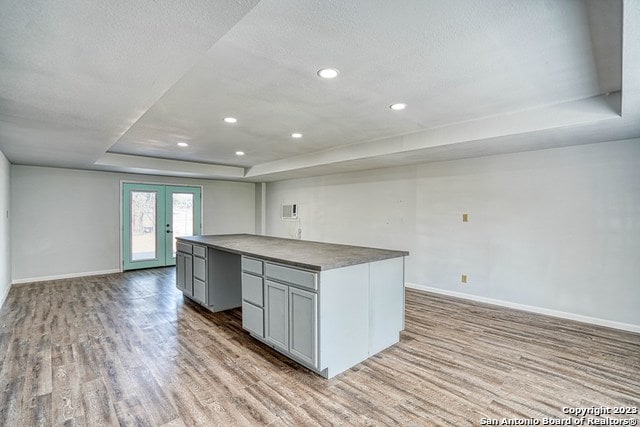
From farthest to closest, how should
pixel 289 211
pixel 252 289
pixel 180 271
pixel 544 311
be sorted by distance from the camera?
1. pixel 289 211
2. pixel 180 271
3. pixel 544 311
4. pixel 252 289

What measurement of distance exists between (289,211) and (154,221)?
10.2ft

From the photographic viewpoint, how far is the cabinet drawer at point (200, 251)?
4.24 m

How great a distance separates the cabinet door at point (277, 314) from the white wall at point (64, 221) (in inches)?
212

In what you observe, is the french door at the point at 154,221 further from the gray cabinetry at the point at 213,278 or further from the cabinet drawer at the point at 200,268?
the cabinet drawer at the point at 200,268

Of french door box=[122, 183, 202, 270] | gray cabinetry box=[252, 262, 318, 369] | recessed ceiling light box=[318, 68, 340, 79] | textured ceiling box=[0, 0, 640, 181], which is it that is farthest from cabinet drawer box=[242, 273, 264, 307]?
french door box=[122, 183, 202, 270]

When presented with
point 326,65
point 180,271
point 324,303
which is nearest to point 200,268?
point 180,271

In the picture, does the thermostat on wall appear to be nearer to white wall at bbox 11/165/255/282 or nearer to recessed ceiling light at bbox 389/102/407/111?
white wall at bbox 11/165/255/282

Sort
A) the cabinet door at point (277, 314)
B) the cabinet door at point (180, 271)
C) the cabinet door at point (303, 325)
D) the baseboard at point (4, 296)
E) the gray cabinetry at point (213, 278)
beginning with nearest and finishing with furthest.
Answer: the cabinet door at point (303, 325) → the cabinet door at point (277, 314) → the gray cabinetry at point (213, 278) → the baseboard at point (4, 296) → the cabinet door at point (180, 271)

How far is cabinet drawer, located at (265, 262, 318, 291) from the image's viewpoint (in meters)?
2.54

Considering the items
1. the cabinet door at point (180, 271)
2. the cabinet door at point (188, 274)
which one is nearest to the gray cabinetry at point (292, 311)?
the cabinet door at point (188, 274)

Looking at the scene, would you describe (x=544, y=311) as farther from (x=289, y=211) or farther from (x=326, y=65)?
(x=289, y=211)

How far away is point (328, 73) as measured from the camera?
7.91 feet

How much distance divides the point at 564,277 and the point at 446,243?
1.53 meters

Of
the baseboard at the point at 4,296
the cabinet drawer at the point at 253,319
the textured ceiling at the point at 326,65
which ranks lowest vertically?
the baseboard at the point at 4,296
